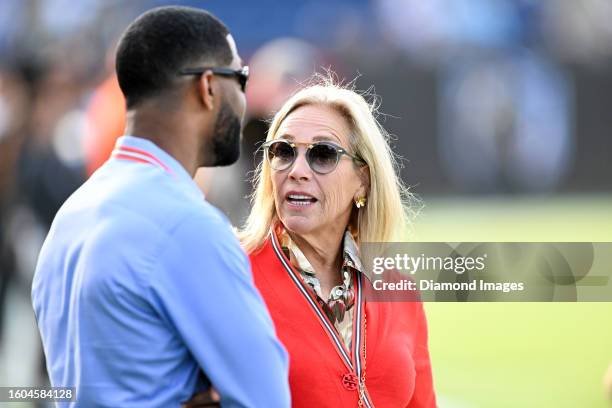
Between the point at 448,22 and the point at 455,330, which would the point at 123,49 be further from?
the point at 448,22

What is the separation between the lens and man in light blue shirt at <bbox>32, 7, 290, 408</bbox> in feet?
7.70

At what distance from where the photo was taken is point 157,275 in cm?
234

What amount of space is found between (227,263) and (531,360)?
6773 mm

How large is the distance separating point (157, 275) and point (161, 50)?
1.98ft

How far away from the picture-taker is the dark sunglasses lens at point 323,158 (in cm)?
367

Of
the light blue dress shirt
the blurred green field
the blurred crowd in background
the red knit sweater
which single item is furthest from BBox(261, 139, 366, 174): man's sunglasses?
the blurred crowd in background

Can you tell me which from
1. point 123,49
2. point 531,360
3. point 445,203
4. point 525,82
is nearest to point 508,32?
point 525,82

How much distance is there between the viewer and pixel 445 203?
19.2 m

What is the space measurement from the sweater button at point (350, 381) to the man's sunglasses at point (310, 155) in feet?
2.63

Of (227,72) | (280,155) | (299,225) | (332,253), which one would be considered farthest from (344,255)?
(227,72)

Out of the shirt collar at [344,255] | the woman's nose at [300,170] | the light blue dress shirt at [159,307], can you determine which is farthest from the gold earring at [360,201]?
the light blue dress shirt at [159,307]

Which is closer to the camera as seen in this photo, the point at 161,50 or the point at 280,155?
the point at 161,50

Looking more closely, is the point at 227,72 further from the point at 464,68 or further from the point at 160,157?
the point at 464,68

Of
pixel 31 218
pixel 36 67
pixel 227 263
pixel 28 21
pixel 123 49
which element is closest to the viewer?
pixel 227 263
